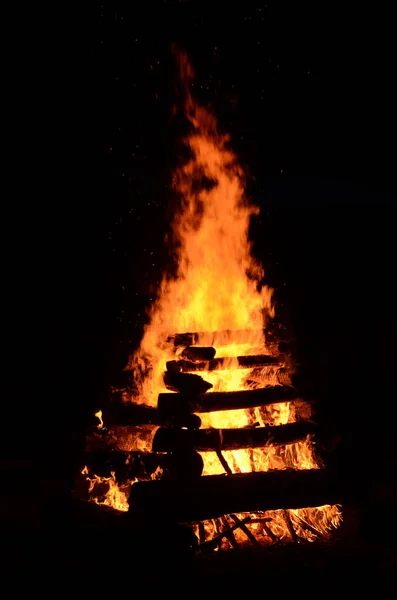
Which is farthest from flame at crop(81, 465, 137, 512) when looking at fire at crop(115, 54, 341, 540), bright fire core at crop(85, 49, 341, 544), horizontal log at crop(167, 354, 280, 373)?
horizontal log at crop(167, 354, 280, 373)

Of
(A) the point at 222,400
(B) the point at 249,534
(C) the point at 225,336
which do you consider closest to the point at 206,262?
(C) the point at 225,336

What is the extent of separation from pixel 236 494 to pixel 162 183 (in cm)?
455

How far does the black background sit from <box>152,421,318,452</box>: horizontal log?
188cm

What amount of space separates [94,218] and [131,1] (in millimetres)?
2521

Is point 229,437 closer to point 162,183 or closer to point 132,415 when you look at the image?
point 132,415

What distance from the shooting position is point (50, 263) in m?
6.59

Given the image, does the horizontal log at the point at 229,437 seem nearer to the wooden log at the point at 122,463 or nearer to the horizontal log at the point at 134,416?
the horizontal log at the point at 134,416

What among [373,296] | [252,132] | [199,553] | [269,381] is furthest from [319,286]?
[199,553]

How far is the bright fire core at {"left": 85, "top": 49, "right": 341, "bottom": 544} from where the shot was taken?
412 cm

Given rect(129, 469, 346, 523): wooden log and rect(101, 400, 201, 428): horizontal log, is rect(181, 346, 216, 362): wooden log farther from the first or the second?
rect(129, 469, 346, 523): wooden log

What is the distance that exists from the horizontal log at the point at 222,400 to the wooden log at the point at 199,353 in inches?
12.7

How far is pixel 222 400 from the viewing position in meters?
3.96

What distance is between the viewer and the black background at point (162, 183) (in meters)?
5.63

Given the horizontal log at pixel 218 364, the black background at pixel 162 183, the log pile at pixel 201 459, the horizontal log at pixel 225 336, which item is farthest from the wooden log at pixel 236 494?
the black background at pixel 162 183
